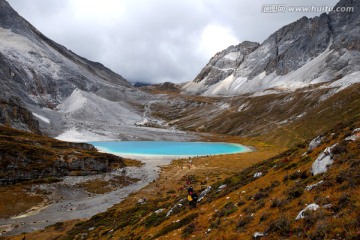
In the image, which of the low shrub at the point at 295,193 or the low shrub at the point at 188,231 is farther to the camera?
the low shrub at the point at 188,231

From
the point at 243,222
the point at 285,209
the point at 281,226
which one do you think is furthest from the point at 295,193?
the point at 281,226

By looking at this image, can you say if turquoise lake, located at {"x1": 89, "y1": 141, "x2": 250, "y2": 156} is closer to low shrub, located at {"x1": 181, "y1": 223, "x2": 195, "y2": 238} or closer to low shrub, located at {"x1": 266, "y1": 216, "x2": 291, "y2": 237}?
low shrub, located at {"x1": 181, "y1": 223, "x2": 195, "y2": 238}

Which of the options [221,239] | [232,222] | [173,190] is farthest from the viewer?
[173,190]

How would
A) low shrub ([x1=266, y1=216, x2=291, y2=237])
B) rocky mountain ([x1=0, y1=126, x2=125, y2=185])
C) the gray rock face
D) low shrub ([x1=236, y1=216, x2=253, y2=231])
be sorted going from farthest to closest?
1. the gray rock face
2. rocky mountain ([x1=0, y1=126, x2=125, y2=185])
3. low shrub ([x1=236, y1=216, x2=253, y2=231])
4. low shrub ([x1=266, y1=216, x2=291, y2=237])

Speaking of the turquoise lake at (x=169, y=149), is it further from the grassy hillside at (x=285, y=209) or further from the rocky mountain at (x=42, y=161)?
the grassy hillside at (x=285, y=209)

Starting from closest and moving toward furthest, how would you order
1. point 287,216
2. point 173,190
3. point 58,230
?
point 287,216 < point 58,230 < point 173,190

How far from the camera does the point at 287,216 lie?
16234mm

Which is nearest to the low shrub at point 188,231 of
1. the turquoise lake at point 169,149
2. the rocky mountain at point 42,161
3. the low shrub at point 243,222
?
the low shrub at point 243,222

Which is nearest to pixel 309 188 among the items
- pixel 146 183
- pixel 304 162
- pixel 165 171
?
pixel 304 162

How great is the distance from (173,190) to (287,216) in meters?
54.2

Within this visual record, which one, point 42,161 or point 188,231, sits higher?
point 42,161

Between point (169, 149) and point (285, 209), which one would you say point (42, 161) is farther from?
point (169, 149)

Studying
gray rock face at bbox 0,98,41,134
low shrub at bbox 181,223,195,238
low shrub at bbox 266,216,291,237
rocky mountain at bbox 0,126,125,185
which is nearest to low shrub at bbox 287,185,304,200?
low shrub at bbox 266,216,291,237

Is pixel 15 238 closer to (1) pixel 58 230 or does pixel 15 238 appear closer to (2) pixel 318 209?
(1) pixel 58 230
